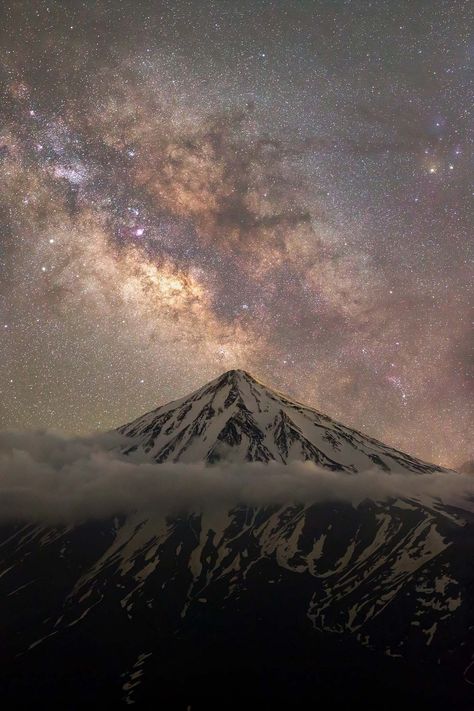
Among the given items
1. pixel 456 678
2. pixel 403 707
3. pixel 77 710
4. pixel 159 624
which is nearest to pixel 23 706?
pixel 77 710

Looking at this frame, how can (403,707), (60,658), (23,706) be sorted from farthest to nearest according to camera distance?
(60,658), (23,706), (403,707)

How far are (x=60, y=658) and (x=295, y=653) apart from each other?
85.1 meters

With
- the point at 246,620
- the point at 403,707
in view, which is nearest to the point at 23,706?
the point at 246,620

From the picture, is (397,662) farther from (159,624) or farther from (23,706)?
(23,706)

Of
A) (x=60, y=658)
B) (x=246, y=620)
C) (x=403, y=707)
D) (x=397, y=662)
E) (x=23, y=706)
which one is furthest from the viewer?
(x=246, y=620)

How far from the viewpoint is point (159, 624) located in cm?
19788

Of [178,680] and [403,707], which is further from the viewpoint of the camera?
[178,680]

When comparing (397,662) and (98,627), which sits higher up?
(397,662)

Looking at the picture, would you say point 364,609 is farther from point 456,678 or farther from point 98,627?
point 98,627

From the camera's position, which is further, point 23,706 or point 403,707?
point 23,706

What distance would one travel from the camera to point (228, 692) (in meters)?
160

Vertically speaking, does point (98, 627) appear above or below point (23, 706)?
above

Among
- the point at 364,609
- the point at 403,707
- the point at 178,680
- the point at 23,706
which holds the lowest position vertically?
the point at 23,706

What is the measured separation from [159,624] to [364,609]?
3203 inches
